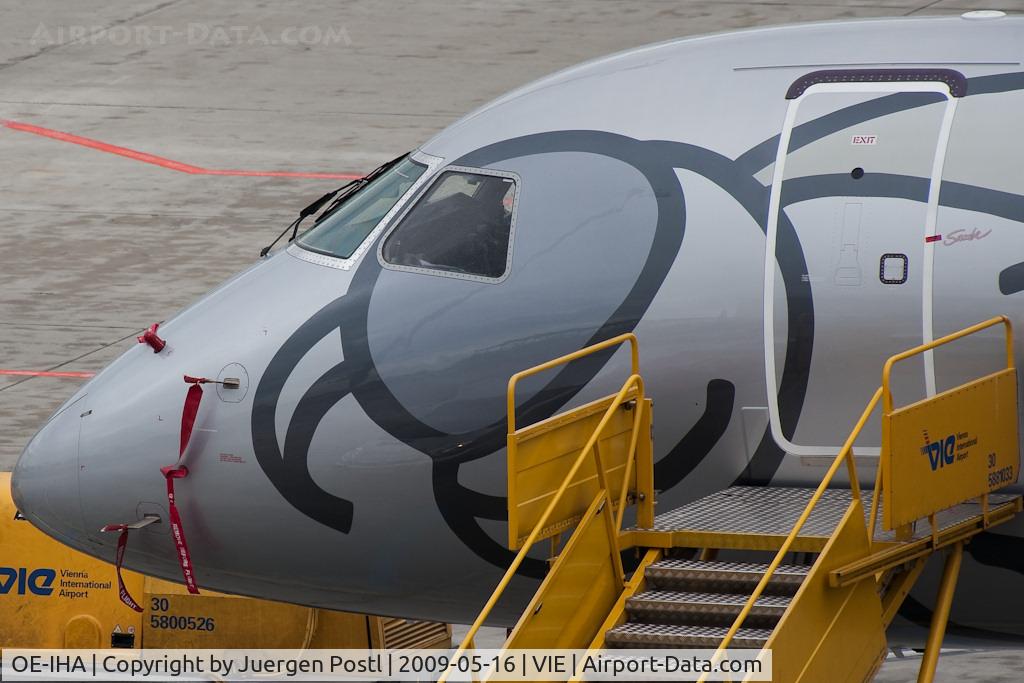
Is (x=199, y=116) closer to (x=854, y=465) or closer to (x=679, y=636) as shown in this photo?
(x=854, y=465)

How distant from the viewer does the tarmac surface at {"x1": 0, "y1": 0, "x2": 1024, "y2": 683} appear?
26.5 m

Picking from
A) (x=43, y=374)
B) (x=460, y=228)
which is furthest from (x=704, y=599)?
(x=43, y=374)

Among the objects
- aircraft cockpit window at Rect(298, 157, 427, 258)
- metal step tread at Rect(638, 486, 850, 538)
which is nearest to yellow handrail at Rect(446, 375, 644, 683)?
metal step tread at Rect(638, 486, 850, 538)

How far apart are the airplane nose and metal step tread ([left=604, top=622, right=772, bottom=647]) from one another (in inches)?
145

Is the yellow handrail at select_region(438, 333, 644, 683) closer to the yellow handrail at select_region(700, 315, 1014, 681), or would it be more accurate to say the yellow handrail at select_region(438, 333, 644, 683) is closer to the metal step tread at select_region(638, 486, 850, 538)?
the metal step tread at select_region(638, 486, 850, 538)

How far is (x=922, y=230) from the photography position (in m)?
10.2

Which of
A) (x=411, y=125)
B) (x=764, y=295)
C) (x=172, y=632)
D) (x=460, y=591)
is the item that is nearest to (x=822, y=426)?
(x=764, y=295)

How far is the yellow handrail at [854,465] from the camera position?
902 cm

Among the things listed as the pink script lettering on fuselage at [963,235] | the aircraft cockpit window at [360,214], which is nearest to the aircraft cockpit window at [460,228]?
the aircraft cockpit window at [360,214]

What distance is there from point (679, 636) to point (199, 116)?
30.3 meters

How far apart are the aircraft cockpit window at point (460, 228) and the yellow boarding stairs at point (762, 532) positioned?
3.68 ft

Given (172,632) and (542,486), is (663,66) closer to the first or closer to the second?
(542,486)

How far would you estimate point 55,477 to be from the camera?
11.3 metres

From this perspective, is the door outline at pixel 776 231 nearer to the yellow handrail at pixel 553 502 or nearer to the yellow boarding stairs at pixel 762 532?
the yellow boarding stairs at pixel 762 532
